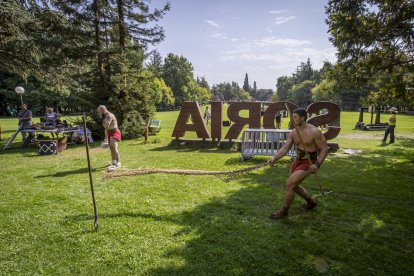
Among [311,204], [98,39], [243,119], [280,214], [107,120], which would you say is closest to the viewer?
[280,214]

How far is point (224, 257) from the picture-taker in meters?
4.45

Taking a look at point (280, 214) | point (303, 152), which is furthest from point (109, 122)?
point (303, 152)

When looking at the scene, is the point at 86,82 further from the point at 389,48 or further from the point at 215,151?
the point at 389,48

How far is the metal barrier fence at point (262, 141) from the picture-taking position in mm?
11820

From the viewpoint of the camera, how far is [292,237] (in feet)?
16.8

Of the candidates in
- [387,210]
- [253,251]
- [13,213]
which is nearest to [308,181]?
[387,210]

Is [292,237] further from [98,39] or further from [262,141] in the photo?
[98,39]

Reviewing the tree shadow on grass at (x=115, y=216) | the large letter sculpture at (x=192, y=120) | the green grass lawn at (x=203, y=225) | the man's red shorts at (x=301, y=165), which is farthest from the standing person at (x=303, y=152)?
the large letter sculpture at (x=192, y=120)

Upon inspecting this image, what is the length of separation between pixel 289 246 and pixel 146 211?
127 inches

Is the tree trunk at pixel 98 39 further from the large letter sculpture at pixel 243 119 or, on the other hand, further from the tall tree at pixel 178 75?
the tall tree at pixel 178 75

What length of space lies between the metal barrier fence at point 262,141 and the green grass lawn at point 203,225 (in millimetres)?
1805

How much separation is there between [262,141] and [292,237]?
7232 millimetres

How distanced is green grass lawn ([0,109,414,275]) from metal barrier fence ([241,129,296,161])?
181cm

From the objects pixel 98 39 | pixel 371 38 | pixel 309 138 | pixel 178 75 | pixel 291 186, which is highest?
pixel 178 75
